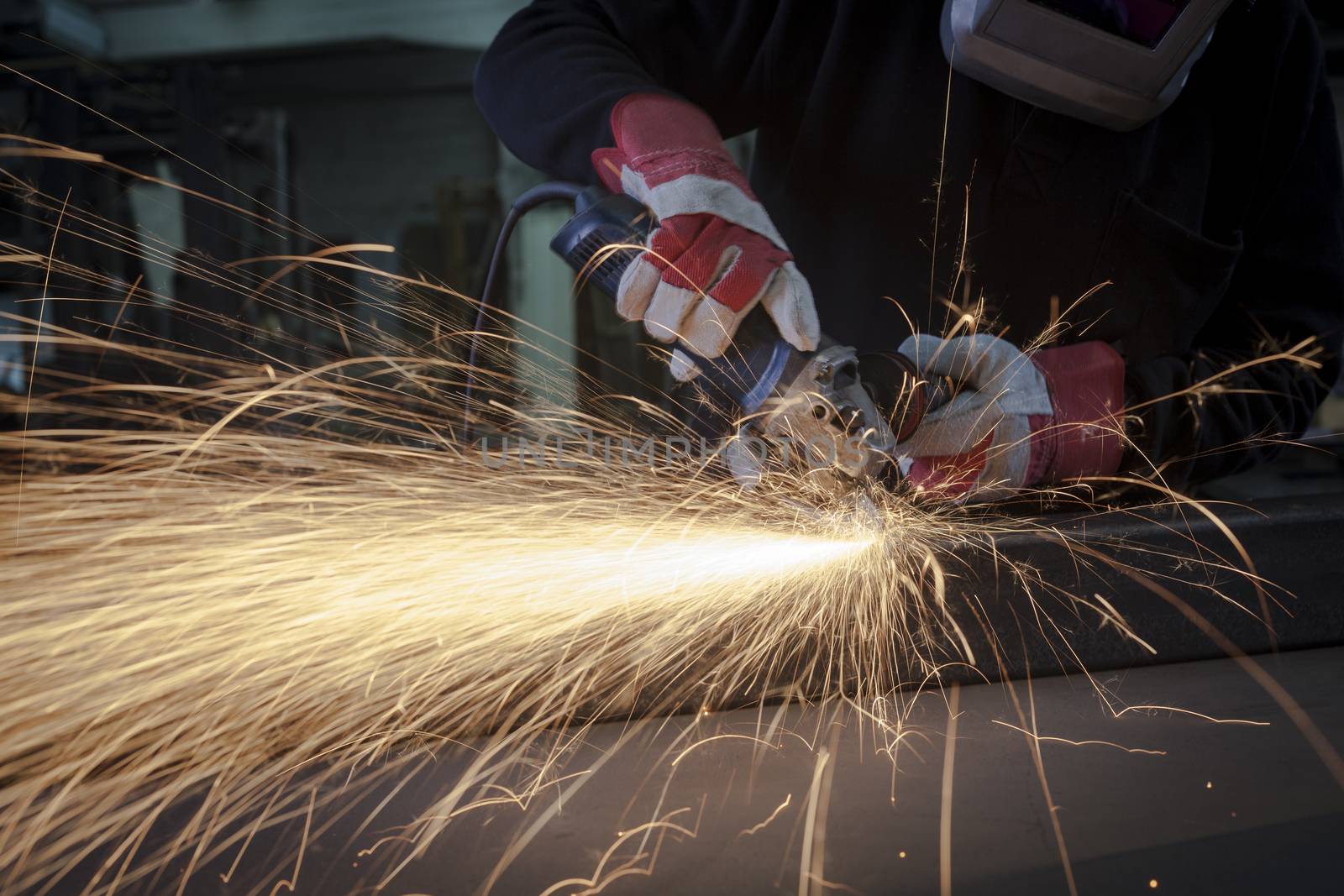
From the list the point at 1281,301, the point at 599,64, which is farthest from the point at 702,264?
the point at 1281,301

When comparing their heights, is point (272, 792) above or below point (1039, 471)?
below

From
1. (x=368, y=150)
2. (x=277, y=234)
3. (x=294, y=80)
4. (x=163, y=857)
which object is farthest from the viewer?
(x=368, y=150)

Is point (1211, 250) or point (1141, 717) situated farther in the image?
point (1211, 250)

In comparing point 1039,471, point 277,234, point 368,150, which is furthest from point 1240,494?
point 368,150

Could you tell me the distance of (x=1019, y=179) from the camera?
1.65 meters

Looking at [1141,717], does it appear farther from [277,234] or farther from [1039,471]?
[277,234]

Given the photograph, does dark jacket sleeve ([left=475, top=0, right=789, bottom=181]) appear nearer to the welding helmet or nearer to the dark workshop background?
the welding helmet

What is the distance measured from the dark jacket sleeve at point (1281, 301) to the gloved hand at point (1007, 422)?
0.69ft

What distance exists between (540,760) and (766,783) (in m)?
0.23

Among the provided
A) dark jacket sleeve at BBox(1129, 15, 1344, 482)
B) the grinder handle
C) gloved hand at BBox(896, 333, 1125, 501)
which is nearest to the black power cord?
the grinder handle

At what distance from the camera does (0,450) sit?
3.76 meters

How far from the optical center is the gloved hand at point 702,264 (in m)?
1.23

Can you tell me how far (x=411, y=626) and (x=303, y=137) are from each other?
5588mm

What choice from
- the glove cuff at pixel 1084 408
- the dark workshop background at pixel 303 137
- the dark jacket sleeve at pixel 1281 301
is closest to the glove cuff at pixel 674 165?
the glove cuff at pixel 1084 408
